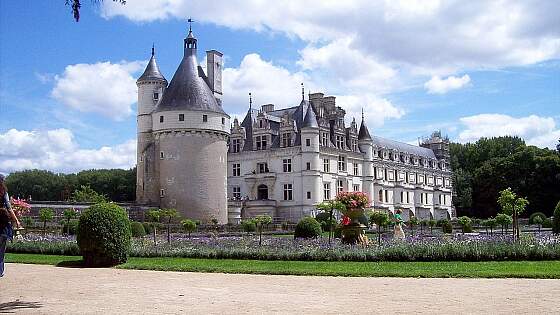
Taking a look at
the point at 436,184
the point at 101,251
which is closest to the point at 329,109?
the point at 436,184

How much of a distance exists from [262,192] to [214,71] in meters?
12.3

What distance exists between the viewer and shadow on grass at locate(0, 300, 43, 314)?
809 cm

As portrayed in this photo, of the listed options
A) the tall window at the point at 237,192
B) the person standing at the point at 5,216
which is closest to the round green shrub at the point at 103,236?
the person standing at the point at 5,216

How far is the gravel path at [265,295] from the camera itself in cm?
838

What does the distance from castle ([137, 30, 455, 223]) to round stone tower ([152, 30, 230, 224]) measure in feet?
0.23

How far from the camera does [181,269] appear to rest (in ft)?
49.9

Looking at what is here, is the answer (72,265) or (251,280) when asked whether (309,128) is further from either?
(251,280)

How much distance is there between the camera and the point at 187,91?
45438 mm

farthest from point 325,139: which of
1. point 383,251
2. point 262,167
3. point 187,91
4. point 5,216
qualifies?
point 5,216

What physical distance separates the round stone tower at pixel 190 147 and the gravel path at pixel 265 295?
31.5 meters

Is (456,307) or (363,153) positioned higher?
(363,153)

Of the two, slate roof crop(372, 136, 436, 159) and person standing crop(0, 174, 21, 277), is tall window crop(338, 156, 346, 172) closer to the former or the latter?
slate roof crop(372, 136, 436, 159)

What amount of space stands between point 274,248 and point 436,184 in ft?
201

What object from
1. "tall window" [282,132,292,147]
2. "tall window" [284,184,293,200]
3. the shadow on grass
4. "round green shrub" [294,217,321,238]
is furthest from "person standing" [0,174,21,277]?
"tall window" [282,132,292,147]
